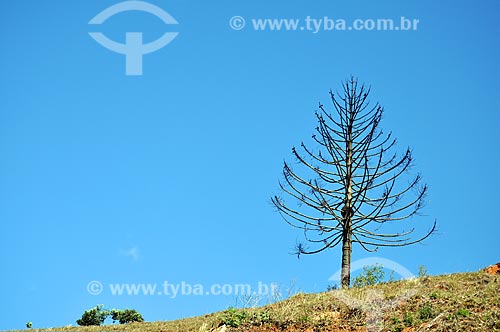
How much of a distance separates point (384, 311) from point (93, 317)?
1706 cm

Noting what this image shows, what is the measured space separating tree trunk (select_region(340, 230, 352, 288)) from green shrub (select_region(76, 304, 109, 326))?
1187cm

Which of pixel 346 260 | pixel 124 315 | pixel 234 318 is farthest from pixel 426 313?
pixel 124 315

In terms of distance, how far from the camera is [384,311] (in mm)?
15062

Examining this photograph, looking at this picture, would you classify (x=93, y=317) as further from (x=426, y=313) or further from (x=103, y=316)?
(x=426, y=313)

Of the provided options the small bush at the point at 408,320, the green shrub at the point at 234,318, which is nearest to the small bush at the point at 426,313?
the small bush at the point at 408,320

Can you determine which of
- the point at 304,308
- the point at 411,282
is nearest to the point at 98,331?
the point at 304,308

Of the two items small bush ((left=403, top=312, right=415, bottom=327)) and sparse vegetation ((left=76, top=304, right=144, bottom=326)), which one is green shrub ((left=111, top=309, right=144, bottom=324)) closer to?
sparse vegetation ((left=76, top=304, right=144, bottom=326))

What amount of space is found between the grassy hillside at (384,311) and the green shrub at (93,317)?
1118cm

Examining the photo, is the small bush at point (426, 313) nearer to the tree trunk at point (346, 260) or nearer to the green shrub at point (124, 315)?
the tree trunk at point (346, 260)

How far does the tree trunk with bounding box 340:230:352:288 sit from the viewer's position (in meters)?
Result: 22.9

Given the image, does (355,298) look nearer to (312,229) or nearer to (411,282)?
(411,282)

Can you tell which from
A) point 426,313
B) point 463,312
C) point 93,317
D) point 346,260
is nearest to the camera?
point 463,312

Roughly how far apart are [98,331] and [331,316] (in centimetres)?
760

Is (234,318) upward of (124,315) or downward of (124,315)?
downward
